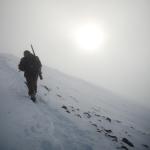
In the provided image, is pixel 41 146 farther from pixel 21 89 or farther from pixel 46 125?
pixel 21 89

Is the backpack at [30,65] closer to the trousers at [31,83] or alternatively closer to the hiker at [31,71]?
the hiker at [31,71]

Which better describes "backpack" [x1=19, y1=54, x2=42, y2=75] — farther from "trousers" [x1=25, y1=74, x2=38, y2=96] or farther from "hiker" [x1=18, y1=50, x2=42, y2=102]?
"trousers" [x1=25, y1=74, x2=38, y2=96]

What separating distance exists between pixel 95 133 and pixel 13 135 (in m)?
5.51

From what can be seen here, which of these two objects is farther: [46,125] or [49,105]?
[49,105]

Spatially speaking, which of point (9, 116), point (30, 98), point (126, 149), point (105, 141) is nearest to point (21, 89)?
point (30, 98)

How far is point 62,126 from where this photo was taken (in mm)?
10562

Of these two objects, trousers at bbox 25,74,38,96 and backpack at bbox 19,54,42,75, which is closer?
trousers at bbox 25,74,38,96

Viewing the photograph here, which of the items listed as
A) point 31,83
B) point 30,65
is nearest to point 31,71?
point 30,65

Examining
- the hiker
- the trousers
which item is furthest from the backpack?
the trousers

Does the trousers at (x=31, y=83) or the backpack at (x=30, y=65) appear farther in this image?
the backpack at (x=30, y=65)

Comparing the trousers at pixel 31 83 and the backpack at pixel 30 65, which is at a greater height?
the backpack at pixel 30 65

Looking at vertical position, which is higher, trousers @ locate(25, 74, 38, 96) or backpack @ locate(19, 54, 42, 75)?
backpack @ locate(19, 54, 42, 75)

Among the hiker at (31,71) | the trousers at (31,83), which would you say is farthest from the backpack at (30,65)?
the trousers at (31,83)

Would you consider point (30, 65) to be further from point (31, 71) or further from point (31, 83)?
point (31, 83)
